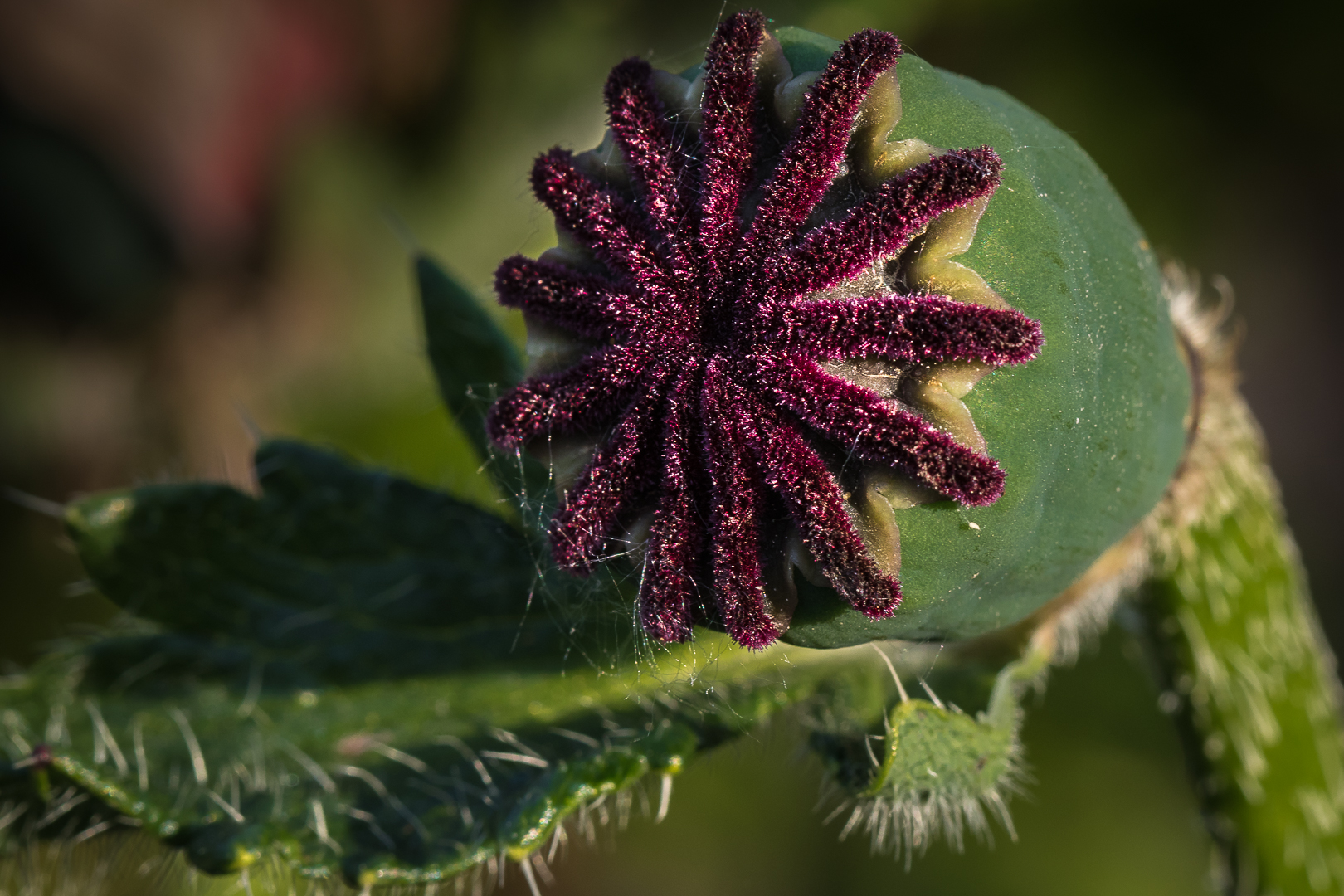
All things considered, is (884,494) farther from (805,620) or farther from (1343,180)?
(1343,180)

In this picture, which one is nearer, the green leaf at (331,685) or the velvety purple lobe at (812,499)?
the velvety purple lobe at (812,499)

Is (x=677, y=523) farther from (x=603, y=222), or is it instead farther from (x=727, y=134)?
(x=727, y=134)

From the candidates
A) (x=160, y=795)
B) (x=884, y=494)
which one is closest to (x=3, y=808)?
(x=160, y=795)

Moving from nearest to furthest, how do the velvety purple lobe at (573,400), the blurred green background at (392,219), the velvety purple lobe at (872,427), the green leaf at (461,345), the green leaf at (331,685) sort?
1. the velvety purple lobe at (872,427)
2. the velvety purple lobe at (573,400)
3. the green leaf at (331,685)
4. the green leaf at (461,345)
5. the blurred green background at (392,219)

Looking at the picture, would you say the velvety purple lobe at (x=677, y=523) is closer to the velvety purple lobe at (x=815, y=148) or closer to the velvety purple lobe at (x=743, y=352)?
the velvety purple lobe at (x=743, y=352)

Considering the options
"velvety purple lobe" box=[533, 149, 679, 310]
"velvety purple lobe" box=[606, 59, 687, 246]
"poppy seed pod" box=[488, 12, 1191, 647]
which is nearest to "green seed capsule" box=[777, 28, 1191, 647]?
"poppy seed pod" box=[488, 12, 1191, 647]

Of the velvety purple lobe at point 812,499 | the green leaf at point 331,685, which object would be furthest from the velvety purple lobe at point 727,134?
the green leaf at point 331,685

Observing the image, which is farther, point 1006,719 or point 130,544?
point 130,544

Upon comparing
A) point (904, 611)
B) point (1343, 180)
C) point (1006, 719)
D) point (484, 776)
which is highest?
point (904, 611)
